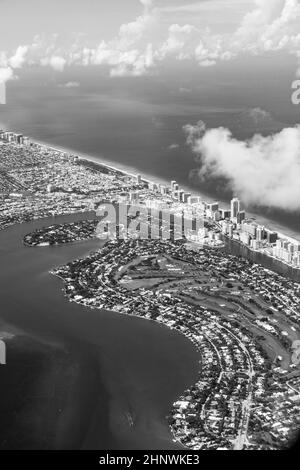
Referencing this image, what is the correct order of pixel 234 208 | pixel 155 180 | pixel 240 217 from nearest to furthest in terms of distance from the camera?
1. pixel 240 217
2. pixel 234 208
3. pixel 155 180

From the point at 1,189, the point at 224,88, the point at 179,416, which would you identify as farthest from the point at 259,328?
the point at 224,88

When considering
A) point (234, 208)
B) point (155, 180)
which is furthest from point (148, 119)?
point (234, 208)

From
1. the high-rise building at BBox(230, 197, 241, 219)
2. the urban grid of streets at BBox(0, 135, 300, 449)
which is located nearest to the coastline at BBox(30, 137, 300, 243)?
the high-rise building at BBox(230, 197, 241, 219)

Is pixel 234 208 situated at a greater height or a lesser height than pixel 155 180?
greater

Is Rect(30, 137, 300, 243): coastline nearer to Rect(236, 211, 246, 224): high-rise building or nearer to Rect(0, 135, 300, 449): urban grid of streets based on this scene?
Rect(236, 211, 246, 224): high-rise building

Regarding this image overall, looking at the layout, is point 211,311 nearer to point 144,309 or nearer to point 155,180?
point 144,309

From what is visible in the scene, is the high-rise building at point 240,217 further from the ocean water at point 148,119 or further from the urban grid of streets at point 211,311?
the urban grid of streets at point 211,311
